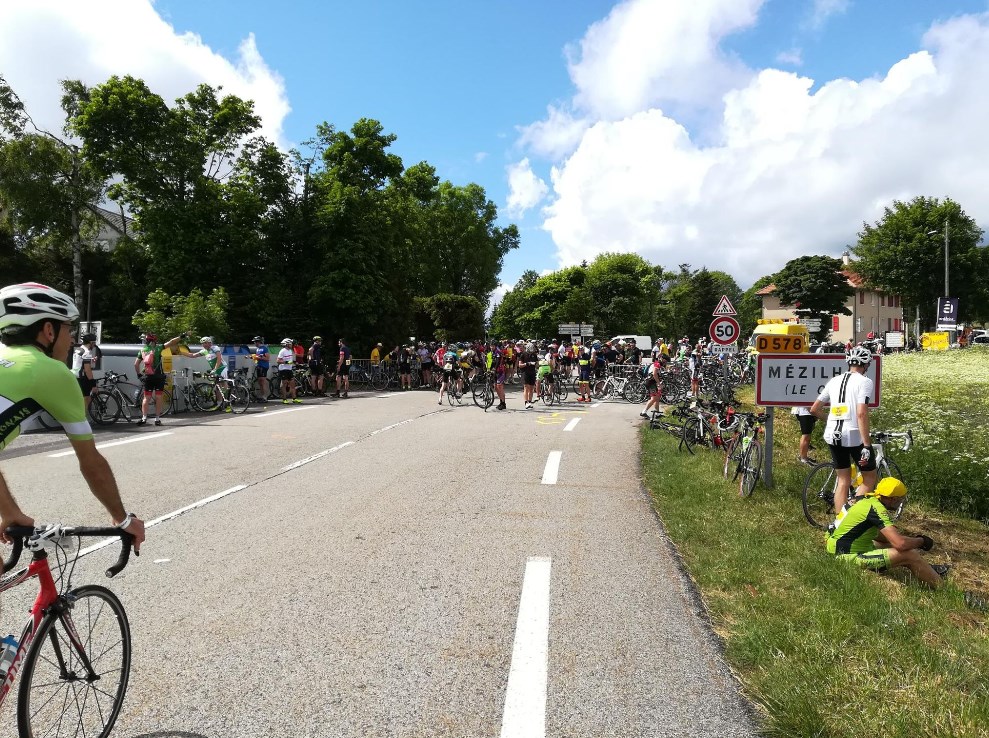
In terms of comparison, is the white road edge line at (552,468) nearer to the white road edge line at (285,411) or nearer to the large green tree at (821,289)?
the white road edge line at (285,411)

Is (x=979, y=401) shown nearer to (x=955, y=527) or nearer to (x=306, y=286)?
(x=955, y=527)

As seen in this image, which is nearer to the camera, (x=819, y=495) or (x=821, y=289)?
(x=819, y=495)

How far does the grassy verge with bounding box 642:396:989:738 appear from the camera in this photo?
124 inches

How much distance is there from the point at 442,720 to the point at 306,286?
98.9 feet

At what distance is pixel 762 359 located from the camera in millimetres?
8188

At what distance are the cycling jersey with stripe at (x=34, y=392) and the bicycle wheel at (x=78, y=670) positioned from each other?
746 mm

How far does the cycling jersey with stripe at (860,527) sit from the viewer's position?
5289 mm

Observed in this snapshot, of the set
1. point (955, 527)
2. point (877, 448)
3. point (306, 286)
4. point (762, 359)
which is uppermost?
point (306, 286)

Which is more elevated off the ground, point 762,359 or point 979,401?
point 762,359

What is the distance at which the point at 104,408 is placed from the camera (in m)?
14.4

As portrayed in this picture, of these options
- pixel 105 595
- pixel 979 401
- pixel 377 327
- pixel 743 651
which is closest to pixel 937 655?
pixel 743 651

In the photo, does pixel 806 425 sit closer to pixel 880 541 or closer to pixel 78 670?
pixel 880 541

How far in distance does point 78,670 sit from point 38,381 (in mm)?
1222

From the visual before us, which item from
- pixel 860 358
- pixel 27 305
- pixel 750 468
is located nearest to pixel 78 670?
pixel 27 305
